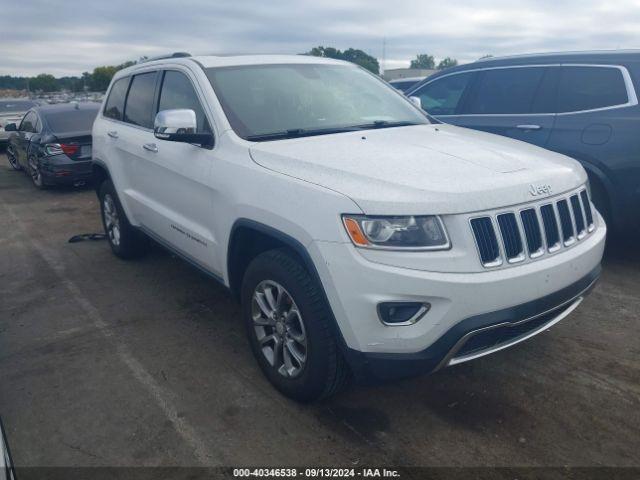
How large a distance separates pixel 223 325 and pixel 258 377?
874 millimetres

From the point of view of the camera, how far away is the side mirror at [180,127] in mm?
3498

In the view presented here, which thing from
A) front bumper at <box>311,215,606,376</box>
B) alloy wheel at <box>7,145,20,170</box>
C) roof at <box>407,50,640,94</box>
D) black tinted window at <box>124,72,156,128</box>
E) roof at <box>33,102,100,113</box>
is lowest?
alloy wheel at <box>7,145,20,170</box>

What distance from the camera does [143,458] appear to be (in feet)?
9.38

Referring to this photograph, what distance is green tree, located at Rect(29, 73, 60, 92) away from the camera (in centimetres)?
7612

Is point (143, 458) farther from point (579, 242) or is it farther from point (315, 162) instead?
point (579, 242)

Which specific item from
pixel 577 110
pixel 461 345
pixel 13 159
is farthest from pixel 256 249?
pixel 13 159

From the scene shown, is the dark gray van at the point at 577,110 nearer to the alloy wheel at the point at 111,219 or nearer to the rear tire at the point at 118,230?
the rear tire at the point at 118,230

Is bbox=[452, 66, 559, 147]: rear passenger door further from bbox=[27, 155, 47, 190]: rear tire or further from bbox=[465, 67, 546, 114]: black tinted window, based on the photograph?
bbox=[27, 155, 47, 190]: rear tire

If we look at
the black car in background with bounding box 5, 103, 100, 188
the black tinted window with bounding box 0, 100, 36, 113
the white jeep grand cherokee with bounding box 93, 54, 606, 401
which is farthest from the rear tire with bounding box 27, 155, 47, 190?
the white jeep grand cherokee with bounding box 93, 54, 606, 401

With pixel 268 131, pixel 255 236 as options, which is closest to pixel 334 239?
pixel 255 236

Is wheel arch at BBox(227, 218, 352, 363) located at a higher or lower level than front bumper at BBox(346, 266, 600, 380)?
Result: higher

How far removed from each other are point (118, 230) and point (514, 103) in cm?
412

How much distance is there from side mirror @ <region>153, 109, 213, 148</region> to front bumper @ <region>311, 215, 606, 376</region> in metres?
1.32

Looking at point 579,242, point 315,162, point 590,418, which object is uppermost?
point 315,162
